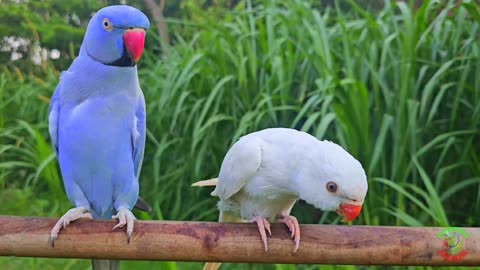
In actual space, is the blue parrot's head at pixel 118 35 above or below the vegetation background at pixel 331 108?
above

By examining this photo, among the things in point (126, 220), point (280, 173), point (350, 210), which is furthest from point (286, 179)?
point (126, 220)

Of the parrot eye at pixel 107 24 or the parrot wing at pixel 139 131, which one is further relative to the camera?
the parrot wing at pixel 139 131

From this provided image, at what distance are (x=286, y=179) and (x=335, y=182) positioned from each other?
11cm

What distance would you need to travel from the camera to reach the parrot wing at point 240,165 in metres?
0.92

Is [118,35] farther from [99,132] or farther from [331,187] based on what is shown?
[331,187]

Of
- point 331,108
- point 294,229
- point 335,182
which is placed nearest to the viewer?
point 335,182

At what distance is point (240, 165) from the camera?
93cm

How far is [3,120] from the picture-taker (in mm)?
2533

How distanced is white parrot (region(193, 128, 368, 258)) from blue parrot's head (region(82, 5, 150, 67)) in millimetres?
235

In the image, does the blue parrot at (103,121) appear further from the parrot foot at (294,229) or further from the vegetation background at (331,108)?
the vegetation background at (331,108)
